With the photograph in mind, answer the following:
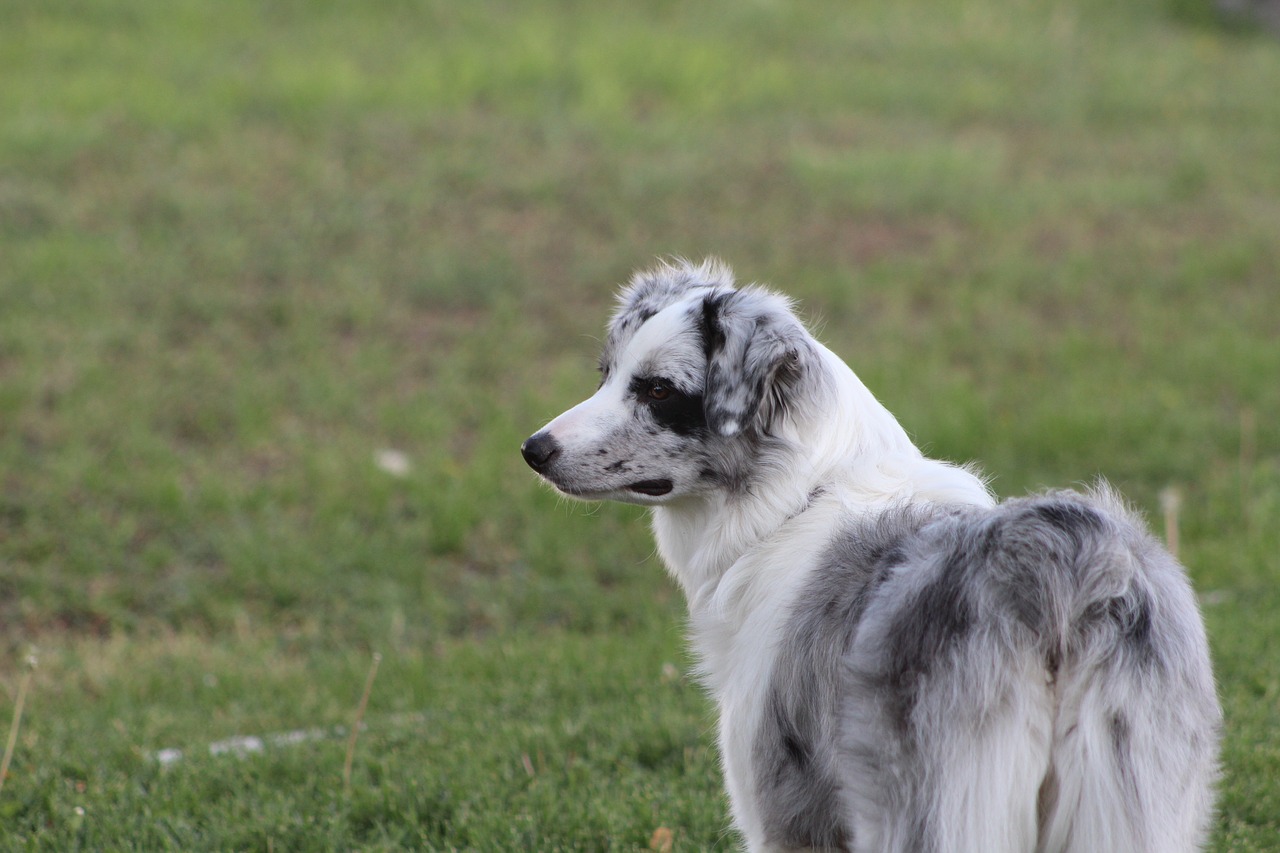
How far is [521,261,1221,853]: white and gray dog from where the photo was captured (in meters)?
2.28

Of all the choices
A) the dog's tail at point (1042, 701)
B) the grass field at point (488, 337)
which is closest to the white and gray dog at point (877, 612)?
the dog's tail at point (1042, 701)

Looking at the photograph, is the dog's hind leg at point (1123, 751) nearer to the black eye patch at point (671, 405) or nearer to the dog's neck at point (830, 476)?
the dog's neck at point (830, 476)

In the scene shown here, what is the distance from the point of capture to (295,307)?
8391 mm

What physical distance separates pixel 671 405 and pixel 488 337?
213 inches

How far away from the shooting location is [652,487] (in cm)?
321

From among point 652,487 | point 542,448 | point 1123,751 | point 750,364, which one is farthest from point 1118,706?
point 542,448

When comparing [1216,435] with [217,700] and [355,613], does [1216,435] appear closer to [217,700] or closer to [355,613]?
[355,613]

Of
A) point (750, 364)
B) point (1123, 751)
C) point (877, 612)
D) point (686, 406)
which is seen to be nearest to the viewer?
point (1123, 751)

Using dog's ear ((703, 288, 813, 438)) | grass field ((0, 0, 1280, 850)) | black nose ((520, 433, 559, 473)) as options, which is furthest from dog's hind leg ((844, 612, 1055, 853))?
grass field ((0, 0, 1280, 850))

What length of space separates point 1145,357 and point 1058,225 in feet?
7.28

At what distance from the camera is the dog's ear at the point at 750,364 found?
3.04 m

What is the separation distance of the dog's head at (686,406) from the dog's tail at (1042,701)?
2.62 feet

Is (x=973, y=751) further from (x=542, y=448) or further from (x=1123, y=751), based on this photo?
(x=542, y=448)

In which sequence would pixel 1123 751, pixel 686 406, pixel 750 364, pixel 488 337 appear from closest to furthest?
pixel 1123 751
pixel 750 364
pixel 686 406
pixel 488 337
